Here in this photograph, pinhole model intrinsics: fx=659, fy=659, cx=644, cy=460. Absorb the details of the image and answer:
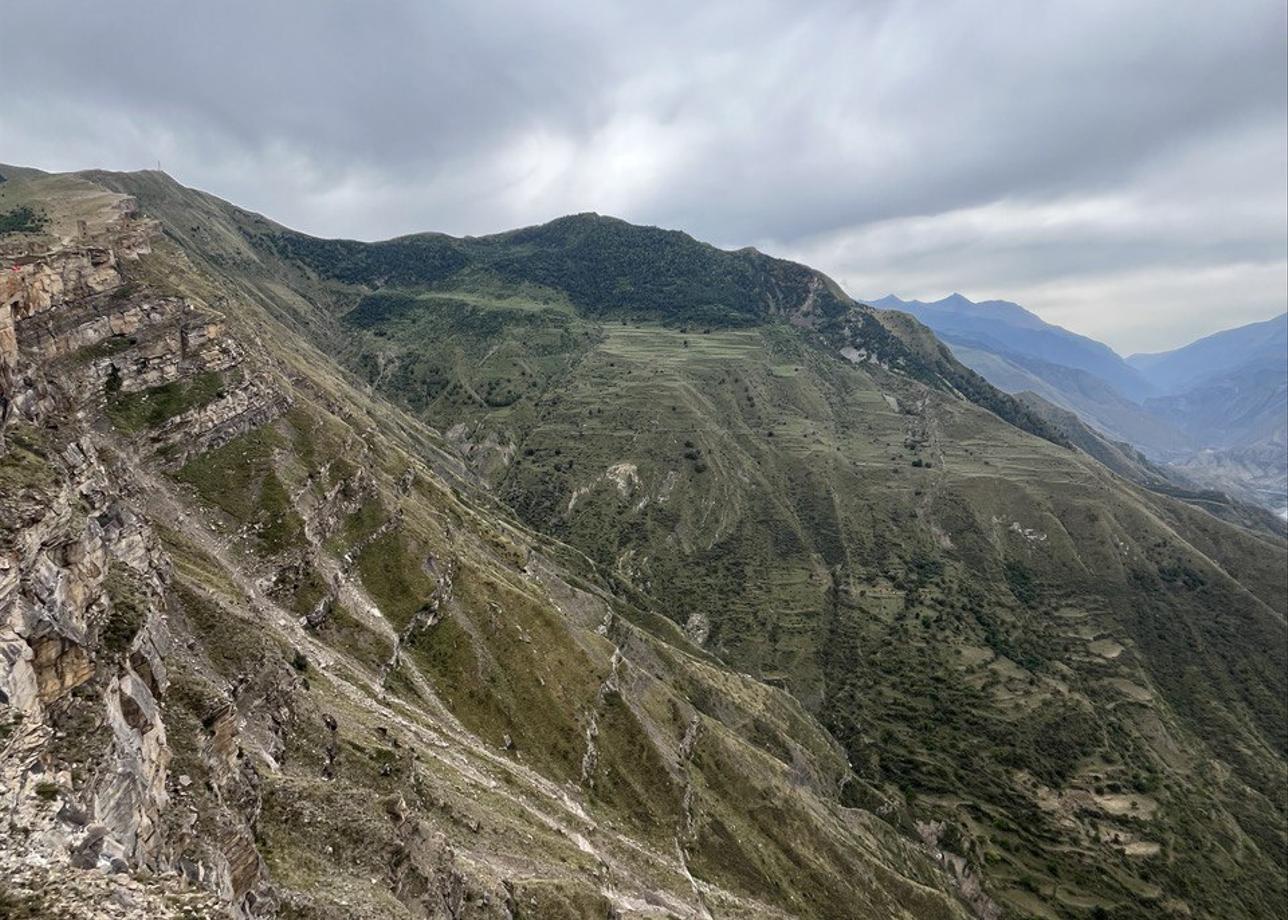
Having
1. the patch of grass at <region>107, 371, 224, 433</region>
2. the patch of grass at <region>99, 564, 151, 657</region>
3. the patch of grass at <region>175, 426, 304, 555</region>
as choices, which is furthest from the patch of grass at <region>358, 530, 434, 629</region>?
the patch of grass at <region>99, 564, 151, 657</region>

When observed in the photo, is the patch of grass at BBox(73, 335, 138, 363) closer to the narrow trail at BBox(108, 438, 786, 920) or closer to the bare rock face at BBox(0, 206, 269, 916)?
the narrow trail at BBox(108, 438, 786, 920)

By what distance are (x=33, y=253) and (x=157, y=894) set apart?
159150 mm

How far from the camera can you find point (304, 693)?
73750mm

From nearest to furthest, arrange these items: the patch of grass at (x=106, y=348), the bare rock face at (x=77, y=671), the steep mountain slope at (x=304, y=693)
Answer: the bare rock face at (x=77, y=671)
the steep mountain slope at (x=304, y=693)
the patch of grass at (x=106, y=348)

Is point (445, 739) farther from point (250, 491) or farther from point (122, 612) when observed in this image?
point (122, 612)

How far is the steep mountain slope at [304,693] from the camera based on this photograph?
117ft

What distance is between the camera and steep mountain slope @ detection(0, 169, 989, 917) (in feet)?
117

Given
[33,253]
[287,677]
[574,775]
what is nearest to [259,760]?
[287,677]

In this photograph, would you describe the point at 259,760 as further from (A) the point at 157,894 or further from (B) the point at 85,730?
(A) the point at 157,894

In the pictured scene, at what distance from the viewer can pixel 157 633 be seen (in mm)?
52531

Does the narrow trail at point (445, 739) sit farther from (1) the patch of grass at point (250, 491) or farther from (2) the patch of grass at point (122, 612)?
(2) the patch of grass at point (122, 612)

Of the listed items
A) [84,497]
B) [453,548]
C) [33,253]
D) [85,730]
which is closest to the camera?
[85,730]

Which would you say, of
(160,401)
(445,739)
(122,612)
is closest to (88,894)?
(122,612)

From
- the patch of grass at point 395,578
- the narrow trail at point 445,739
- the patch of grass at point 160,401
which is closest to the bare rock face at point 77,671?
the narrow trail at point 445,739
